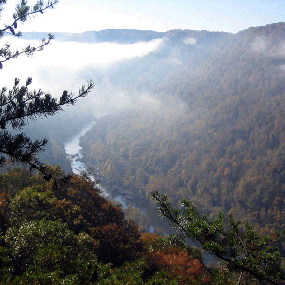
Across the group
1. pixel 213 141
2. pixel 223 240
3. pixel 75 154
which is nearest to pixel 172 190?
pixel 213 141

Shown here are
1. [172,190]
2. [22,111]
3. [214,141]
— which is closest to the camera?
[22,111]

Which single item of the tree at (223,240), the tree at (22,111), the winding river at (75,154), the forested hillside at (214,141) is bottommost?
the winding river at (75,154)

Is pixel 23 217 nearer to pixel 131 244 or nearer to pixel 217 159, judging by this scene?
pixel 131 244

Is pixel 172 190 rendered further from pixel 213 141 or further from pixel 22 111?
pixel 22 111

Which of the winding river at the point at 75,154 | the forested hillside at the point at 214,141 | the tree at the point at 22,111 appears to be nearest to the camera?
the tree at the point at 22,111

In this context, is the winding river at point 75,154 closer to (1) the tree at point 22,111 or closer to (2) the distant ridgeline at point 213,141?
(2) the distant ridgeline at point 213,141

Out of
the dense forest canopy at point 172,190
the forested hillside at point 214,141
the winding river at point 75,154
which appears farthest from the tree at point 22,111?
the winding river at point 75,154
